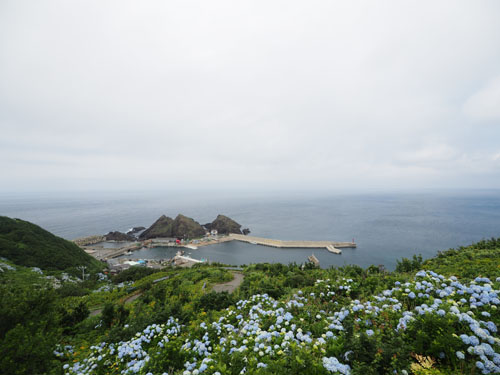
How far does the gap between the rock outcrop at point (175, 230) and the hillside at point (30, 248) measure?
34927 millimetres

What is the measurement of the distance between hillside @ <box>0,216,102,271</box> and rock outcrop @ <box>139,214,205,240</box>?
34.9 m

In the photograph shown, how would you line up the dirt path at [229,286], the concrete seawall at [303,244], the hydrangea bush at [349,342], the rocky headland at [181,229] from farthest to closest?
the rocky headland at [181,229] → the concrete seawall at [303,244] → the dirt path at [229,286] → the hydrangea bush at [349,342]

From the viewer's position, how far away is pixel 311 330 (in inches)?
189

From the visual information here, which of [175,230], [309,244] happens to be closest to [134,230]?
[175,230]

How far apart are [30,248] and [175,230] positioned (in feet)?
141

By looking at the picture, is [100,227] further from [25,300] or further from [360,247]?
[360,247]

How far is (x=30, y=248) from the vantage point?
25.8m

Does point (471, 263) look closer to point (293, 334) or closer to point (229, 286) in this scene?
point (293, 334)

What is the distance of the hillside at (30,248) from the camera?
938 inches

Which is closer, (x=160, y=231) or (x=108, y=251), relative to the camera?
(x=108, y=251)

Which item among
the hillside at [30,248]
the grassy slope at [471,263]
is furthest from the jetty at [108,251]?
the grassy slope at [471,263]

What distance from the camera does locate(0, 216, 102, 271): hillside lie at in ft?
78.1

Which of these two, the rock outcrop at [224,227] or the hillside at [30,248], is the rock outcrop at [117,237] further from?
the hillside at [30,248]

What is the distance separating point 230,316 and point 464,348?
588 cm
